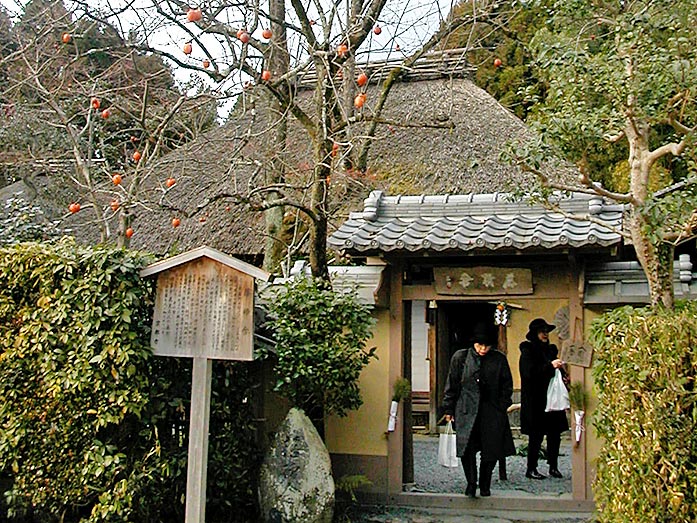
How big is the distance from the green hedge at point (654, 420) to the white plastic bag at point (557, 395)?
10.7 feet

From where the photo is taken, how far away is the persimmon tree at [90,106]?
785 cm

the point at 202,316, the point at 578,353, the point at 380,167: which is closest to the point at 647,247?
the point at 578,353

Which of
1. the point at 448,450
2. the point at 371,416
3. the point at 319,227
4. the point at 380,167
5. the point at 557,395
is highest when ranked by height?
the point at 380,167

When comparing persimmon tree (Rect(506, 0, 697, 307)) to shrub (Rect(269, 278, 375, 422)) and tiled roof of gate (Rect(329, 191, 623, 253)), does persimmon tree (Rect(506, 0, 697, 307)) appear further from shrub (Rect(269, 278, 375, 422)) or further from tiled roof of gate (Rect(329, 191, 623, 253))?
shrub (Rect(269, 278, 375, 422))

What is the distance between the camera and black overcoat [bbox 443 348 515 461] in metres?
7.43

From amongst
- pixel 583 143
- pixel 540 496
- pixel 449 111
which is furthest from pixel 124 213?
pixel 449 111

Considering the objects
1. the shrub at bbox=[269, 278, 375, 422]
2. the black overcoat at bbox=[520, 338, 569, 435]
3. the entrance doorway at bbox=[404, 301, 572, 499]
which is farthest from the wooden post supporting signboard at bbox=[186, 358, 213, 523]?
the entrance doorway at bbox=[404, 301, 572, 499]

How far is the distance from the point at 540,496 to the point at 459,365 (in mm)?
1428

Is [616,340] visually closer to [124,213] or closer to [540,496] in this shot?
[540,496]

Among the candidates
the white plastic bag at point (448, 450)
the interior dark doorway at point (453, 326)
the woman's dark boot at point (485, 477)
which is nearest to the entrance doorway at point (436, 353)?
the interior dark doorway at point (453, 326)

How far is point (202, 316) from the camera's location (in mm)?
5660

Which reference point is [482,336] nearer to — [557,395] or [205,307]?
[557,395]

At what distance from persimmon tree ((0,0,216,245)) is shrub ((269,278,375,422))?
1.81 meters

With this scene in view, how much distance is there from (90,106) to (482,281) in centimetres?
447
